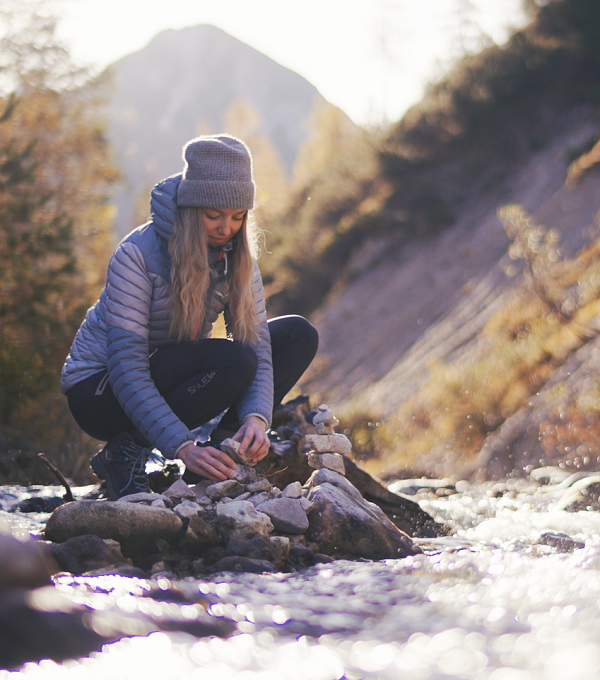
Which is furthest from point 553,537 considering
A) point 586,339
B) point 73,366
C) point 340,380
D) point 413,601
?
point 340,380

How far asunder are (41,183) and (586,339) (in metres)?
12.0

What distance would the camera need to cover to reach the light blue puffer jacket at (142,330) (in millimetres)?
2906

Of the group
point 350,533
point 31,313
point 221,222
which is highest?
point 221,222

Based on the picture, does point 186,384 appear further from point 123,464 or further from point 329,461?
point 329,461

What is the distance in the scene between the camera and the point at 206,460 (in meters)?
2.81

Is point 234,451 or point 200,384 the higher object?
point 200,384

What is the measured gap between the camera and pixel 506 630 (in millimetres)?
1806

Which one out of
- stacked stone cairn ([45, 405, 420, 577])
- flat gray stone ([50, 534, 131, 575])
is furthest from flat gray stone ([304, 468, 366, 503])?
flat gray stone ([50, 534, 131, 575])

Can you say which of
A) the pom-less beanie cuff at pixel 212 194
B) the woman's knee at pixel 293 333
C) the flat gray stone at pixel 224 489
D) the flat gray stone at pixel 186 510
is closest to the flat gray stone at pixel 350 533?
the flat gray stone at pixel 224 489

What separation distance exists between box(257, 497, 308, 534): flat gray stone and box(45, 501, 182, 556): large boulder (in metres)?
0.43

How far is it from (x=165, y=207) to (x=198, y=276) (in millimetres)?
339

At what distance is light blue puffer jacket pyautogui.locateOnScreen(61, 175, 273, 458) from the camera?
9.53 ft

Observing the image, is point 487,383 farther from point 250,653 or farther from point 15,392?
point 250,653

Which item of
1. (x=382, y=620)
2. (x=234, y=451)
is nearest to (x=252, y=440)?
(x=234, y=451)
